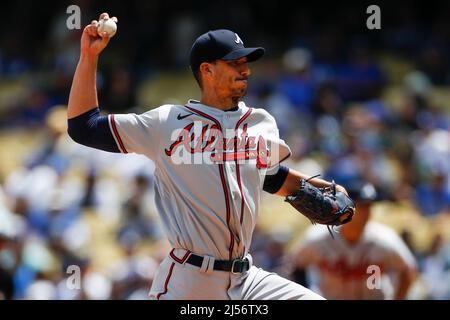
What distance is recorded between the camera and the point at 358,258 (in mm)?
7008

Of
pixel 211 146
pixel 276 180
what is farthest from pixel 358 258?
pixel 211 146

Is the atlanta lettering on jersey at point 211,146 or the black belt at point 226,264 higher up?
the atlanta lettering on jersey at point 211,146

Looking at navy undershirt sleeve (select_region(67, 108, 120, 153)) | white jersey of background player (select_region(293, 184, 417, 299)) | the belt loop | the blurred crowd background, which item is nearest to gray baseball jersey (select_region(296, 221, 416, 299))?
white jersey of background player (select_region(293, 184, 417, 299))

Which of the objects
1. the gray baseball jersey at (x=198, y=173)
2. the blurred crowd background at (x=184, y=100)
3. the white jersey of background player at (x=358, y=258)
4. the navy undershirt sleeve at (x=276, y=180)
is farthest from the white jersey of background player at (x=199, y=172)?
the blurred crowd background at (x=184, y=100)

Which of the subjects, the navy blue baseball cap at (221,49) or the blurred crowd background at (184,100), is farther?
the blurred crowd background at (184,100)

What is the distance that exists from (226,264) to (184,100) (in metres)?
8.53

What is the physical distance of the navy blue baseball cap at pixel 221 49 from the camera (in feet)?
16.9

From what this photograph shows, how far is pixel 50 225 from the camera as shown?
35.8 feet

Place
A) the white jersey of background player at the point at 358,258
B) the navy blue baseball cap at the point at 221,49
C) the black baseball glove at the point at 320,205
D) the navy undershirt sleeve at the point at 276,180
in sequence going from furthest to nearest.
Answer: the white jersey of background player at the point at 358,258 → the navy undershirt sleeve at the point at 276,180 → the black baseball glove at the point at 320,205 → the navy blue baseball cap at the point at 221,49

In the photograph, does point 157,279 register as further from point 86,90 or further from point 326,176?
point 326,176

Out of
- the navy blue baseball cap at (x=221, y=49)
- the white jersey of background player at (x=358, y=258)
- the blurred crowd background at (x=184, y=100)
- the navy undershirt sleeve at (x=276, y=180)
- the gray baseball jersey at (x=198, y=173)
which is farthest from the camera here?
the blurred crowd background at (x=184, y=100)

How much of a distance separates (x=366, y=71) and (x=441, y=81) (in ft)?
3.14

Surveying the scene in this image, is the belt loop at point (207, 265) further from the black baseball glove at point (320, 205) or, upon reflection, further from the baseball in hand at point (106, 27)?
the baseball in hand at point (106, 27)

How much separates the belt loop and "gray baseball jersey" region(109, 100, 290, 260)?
0.03 meters
